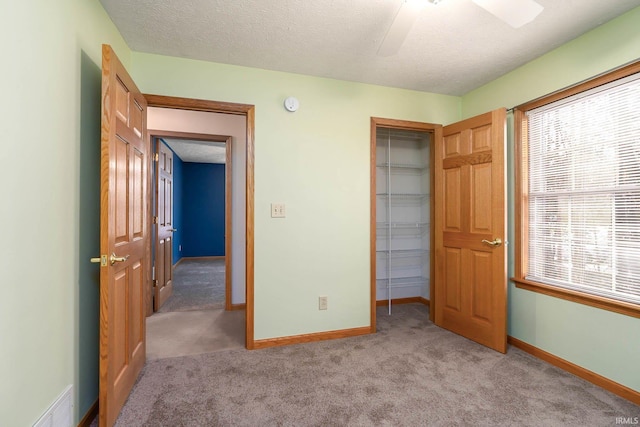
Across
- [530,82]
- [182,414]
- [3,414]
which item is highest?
[530,82]

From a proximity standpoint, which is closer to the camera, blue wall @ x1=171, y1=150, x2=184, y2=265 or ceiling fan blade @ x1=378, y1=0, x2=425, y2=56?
ceiling fan blade @ x1=378, y1=0, x2=425, y2=56

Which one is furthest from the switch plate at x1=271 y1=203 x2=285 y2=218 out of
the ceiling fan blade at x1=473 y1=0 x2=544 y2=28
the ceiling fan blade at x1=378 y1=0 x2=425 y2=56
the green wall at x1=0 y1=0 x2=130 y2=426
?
the ceiling fan blade at x1=473 y1=0 x2=544 y2=28

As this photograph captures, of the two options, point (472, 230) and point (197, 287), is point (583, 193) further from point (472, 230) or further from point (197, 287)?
point (197, 287)

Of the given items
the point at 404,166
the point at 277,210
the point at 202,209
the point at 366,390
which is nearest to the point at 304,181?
the point at 277,210

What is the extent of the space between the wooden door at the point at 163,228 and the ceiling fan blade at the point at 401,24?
310cm

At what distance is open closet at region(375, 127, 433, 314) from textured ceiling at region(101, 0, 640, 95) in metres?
1.24

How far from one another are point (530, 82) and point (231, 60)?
→ 99.1 inches

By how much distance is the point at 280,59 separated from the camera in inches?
98.0

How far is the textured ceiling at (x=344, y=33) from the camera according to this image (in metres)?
1.85

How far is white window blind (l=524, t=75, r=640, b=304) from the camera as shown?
1.96 metres

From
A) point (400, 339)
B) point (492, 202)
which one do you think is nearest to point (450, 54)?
point (492, 202)

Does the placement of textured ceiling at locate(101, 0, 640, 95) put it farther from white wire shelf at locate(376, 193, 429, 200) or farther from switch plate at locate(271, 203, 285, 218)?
white wire shelf at locate(376, 193, 429, 200)

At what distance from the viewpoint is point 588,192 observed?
7.16 feet

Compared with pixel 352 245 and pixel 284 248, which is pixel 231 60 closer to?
pixel 284 248
